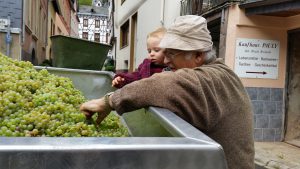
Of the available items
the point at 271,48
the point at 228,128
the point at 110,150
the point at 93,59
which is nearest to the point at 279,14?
the point at 271,48

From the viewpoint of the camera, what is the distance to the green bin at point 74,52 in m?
6.09

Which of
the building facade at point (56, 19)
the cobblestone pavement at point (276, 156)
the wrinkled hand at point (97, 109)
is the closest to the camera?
the wrinkled hand at point (97, 109)

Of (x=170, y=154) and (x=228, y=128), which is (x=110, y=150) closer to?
(x=170, y=154)

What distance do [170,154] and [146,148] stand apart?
0.06m

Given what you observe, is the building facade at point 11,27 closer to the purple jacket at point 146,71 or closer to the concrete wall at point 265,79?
the concrete wall at point 265,79

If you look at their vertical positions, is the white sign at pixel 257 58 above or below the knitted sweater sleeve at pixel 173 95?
above

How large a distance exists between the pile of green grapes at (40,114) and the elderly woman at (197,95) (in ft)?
0.35

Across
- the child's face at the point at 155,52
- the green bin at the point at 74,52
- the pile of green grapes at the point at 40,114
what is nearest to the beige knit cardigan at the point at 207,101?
the pile of green grapes at the point at 40,114

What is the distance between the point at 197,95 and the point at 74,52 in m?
4.81

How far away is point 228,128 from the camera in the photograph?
72.0 inches

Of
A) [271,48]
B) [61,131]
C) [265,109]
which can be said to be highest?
[271,48]

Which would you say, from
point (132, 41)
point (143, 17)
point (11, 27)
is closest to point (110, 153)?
point (11, 27)

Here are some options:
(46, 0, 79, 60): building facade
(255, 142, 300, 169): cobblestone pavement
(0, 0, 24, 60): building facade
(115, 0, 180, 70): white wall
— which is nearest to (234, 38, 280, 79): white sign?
(255, 142, 300, 169): cobblestone pavement

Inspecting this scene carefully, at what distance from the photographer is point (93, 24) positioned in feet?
250
